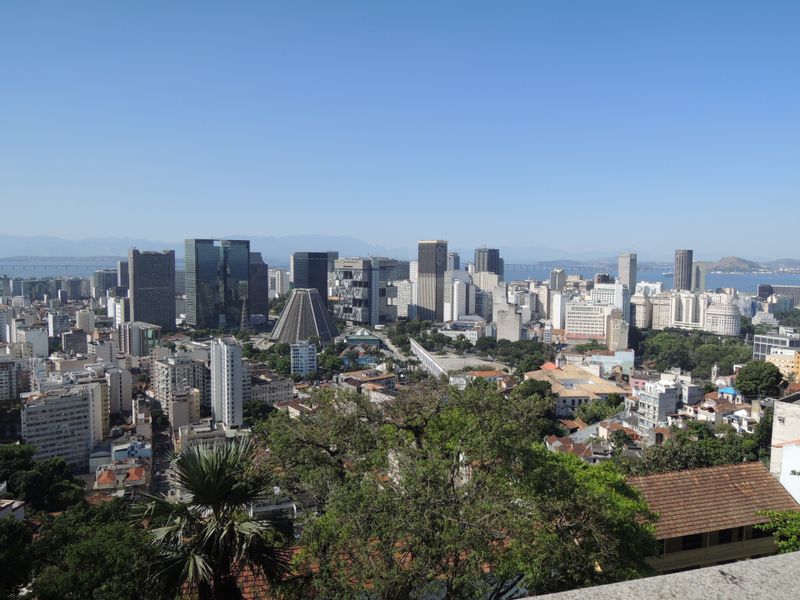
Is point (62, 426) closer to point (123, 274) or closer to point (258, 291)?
point (258, 291)

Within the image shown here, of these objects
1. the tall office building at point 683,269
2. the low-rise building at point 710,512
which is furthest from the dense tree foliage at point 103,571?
the tall office building at point 683,269

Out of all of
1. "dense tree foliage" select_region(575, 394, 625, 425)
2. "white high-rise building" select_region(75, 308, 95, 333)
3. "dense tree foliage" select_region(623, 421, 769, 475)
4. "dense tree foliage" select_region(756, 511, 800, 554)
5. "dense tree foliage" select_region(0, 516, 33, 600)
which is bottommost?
"dense tree foliage" select_region(575, 394, 625, 425)

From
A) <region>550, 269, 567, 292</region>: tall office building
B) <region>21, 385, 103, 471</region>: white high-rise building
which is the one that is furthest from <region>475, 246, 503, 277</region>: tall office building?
<region>21, 385, 103, 471</region>: white high-rise building

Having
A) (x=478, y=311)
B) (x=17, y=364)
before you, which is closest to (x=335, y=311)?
(x=478, y=311)

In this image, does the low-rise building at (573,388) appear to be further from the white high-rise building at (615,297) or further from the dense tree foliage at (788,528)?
the white high-rise building at (615,297)

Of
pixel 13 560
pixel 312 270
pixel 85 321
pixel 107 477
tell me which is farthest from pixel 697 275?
pixel 13 560

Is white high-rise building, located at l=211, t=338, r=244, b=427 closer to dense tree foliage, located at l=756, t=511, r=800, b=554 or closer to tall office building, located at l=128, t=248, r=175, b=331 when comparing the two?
dense tree foliage, located at l=756, t=511, r=800, b=554
